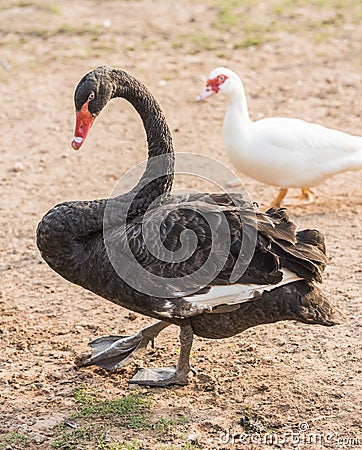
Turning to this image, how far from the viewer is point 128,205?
4.39 meters

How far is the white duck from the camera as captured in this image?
239 inches

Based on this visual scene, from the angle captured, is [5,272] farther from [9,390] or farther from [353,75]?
[353,75]

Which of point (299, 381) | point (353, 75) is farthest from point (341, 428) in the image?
point (353, 75)

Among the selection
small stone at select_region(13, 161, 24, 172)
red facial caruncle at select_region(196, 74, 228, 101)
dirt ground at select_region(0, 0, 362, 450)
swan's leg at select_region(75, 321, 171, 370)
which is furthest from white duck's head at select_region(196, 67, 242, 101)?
swan's leg at select_region(75, 321, 171, 370)

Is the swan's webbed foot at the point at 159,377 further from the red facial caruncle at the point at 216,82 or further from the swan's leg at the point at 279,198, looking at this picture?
the red facial caruncle at the point at 216,82

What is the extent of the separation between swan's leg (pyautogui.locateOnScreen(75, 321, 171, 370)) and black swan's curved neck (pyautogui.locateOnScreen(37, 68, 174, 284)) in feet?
1.42

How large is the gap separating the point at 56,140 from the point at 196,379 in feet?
12.2

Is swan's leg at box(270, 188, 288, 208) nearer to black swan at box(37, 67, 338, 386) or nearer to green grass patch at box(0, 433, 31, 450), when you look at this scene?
black swan at box(37, 67, 338, 386)

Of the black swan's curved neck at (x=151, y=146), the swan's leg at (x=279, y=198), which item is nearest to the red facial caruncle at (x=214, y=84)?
the swan's leg at (x=279, y=198)

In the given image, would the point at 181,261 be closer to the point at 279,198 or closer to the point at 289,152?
the point at 289,152

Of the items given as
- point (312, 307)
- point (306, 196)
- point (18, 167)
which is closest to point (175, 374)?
point (312, 307)

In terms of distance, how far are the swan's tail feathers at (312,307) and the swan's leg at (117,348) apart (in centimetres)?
76

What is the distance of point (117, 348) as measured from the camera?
443 cm

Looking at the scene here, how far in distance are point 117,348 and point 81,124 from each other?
3.95ft
